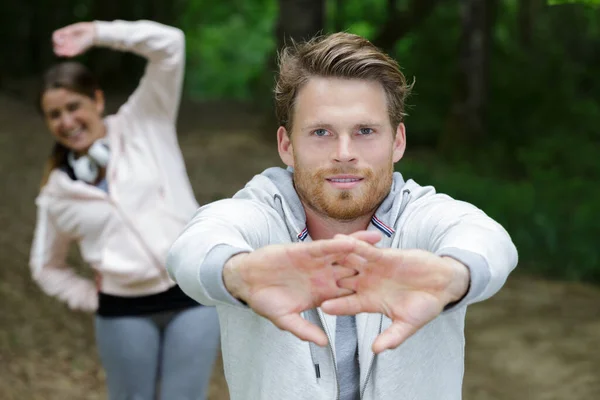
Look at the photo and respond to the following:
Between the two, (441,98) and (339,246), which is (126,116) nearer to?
(339,246)

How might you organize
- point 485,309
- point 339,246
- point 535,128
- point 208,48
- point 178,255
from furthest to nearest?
point 208,48 < point 535,128 < point 485,309 < point 178,255 < point 339,246

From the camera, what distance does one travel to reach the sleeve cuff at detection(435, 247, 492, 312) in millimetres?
1730

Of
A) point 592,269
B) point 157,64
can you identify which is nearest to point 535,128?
point 592,269

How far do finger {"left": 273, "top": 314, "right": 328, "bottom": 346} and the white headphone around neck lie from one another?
7.28 ft

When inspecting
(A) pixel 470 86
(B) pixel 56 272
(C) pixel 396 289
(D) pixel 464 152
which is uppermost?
(C) pixel 396 289

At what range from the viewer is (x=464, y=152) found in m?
11.8

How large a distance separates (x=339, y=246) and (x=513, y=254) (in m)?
0.48

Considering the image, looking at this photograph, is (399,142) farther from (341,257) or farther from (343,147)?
(341,257)

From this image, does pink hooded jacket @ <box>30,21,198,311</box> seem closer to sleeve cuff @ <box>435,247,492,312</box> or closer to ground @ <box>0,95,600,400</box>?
sleeve cuff @ <box>435,247,492,312</box>

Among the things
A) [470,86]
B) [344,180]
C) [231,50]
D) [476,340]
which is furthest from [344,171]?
[231,50]

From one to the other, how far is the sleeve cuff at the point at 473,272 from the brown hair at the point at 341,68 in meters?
0.51

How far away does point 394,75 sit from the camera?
7.06 ft

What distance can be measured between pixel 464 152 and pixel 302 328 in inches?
408

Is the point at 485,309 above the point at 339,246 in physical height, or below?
below
